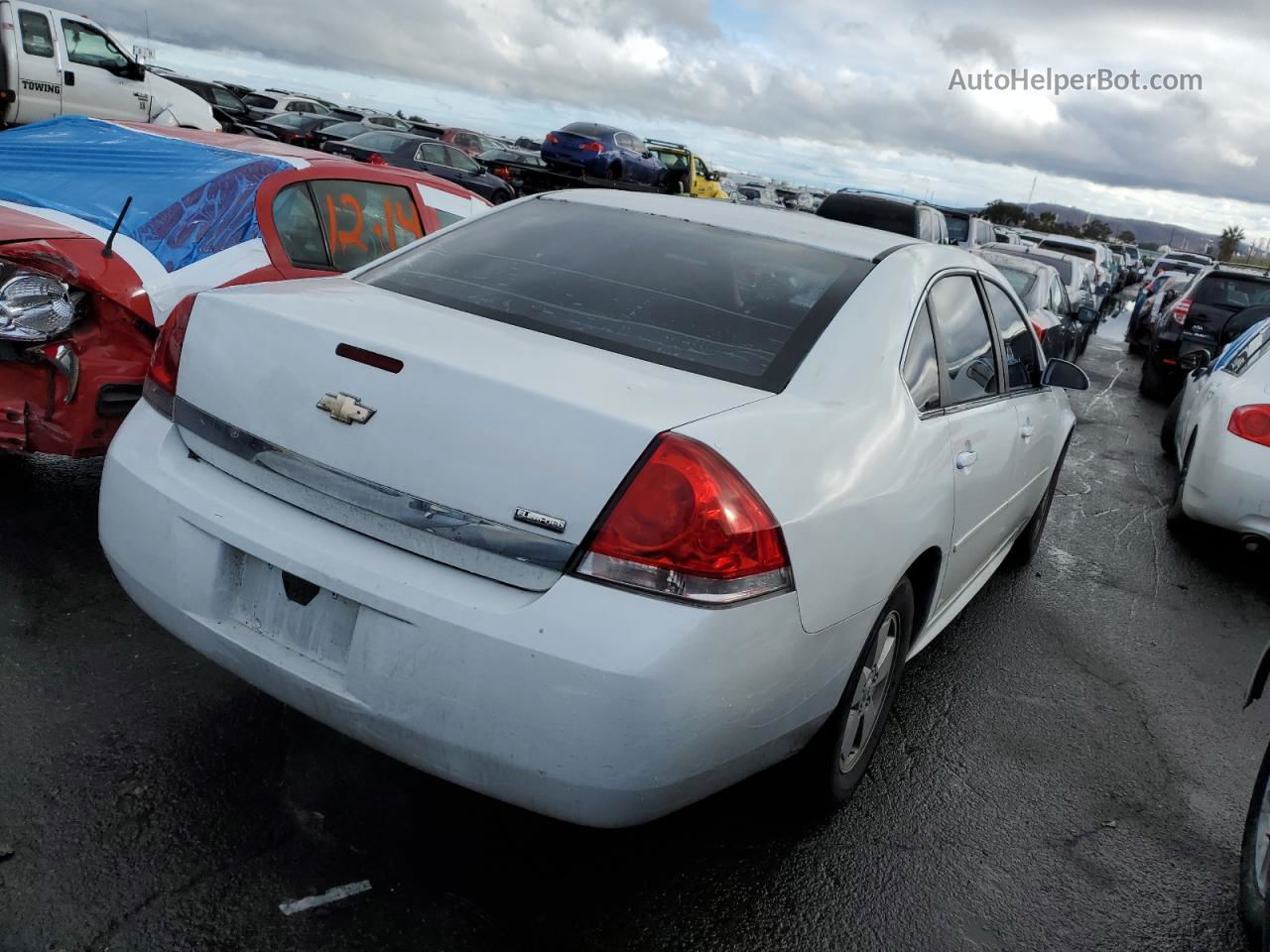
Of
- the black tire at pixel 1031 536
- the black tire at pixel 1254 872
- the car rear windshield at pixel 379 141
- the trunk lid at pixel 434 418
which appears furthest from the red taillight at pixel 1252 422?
the car rear windshield at pixel 379 141

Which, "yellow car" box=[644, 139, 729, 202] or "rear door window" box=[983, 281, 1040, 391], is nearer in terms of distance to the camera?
"rear door window" box=[983, 281, 1040, 391]

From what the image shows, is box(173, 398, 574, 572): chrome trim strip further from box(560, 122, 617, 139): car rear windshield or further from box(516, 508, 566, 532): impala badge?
box(560, 122, 617, 139): car rear windshield

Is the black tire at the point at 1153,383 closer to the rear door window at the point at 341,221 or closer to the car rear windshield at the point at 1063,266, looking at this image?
the car rear windshield at the point at 1063,266

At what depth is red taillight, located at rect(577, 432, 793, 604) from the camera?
2.22 meters

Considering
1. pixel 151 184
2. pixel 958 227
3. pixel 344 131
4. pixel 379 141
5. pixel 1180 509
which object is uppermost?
pixel 151 184

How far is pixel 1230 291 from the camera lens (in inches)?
523

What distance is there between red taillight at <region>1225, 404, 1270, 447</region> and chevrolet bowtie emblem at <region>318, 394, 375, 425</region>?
5199 mm

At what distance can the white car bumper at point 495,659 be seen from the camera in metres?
2.19

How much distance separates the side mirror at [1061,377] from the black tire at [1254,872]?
2.00 metres

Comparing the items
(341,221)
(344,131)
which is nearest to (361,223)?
(341,221)

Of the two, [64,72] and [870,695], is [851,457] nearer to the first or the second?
[870,695]

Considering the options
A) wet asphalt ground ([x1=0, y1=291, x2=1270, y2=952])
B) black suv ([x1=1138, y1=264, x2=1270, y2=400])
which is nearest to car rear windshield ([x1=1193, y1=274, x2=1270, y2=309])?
black suv ([x1=1138, y1=264, x2=1270, y2=400])

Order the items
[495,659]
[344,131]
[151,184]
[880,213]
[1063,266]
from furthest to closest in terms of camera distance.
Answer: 1. [344,131]
2. [1063,266]
3. [880,213]
4. [151,184]
5. [495,659]

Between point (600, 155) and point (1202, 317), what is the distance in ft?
45.9
